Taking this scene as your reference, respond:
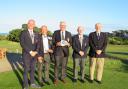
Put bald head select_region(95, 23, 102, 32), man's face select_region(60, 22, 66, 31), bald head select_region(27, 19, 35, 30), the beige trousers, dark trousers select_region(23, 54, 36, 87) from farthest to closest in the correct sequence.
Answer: the beige trousers < bald head select_region(95, 23, 102, 32) < man's face select_region(60, 22, 66, 31) < dark trousers select_region(23, 54, 36, 87) < bald head select_region(27, 19, 35, 30)

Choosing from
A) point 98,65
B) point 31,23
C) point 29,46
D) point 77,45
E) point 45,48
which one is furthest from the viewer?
point 98,65

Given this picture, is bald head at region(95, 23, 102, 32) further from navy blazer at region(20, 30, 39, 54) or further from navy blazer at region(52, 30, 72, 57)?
navy blazer at region(20, 30, 39, 54)

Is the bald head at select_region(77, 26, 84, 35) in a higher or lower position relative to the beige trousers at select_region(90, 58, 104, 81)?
higher

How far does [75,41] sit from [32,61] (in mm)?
2091

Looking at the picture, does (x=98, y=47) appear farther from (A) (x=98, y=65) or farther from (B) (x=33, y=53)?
(B) (x=33, y=53)

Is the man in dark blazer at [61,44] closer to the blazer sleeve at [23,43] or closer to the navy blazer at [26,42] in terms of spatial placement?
the navy blazer at [26,42]

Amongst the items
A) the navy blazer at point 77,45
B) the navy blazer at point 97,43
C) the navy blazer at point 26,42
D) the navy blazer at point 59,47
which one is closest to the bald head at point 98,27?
the navy blazer at point 97,43

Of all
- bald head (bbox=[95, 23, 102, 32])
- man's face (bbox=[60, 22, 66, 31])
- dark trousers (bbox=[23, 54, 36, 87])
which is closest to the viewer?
dark trousers (bbox=[23, 54, 36, 87])

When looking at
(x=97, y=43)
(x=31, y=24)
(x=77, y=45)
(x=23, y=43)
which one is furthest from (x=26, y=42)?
(x=97, y=43)

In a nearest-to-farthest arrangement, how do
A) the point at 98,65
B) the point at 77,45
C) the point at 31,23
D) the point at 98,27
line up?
the point at 31,23
the point at 98,27
the point at 77,45
the point at 98,65

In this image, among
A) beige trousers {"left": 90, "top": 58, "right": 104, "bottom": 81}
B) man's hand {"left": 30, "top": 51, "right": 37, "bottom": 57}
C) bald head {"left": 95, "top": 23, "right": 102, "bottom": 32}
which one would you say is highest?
bald head {"left": 95, "top": 23, "right": 102, "bottom": 32}

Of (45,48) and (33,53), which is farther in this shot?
(45,48)

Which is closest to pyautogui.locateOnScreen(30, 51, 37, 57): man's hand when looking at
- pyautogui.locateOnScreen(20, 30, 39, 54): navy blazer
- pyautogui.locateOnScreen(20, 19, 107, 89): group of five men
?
pyautogui.locateOnScreen(20, 30, 39, 54): navy blazer

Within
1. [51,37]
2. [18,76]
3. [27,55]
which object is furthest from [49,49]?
[18,76]
